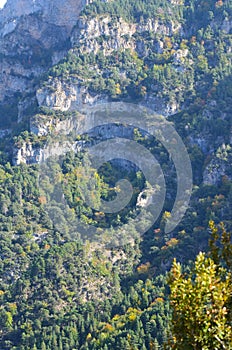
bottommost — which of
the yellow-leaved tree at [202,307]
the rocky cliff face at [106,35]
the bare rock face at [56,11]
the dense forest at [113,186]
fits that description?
the yellow-leaved tree at [202,307]

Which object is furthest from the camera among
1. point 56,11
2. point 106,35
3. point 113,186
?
point 56,11

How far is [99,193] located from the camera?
6994 cm

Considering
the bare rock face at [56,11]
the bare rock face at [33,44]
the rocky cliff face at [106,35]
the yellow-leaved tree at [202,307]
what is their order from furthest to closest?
the bare rock face at [56,11] < the bare rock face at [33,44] < the rocky cliff face at [106,35] < the yellow-leaved tree at [202,307]

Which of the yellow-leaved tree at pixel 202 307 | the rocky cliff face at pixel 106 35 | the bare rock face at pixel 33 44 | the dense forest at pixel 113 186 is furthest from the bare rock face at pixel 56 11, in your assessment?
the yellow-leaved tree at pixel 202 307

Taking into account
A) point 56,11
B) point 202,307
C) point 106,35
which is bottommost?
point 202,307

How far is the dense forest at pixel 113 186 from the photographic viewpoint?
53406 millimetres

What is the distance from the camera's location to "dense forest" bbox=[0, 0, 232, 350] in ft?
175

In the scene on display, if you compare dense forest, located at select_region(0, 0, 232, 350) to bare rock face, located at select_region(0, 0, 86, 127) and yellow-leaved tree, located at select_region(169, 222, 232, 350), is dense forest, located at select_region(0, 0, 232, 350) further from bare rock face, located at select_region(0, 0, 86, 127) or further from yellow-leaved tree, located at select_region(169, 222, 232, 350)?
yellow-leaved tree, located at select_region(169, 222, 232, 350)

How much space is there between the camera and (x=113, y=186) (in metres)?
71.9

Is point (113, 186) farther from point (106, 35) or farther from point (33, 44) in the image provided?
point (33, 44)

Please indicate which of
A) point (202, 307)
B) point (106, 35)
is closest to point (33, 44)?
point (106, 35)

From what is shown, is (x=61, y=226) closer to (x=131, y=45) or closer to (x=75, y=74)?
(x=75, y=74)

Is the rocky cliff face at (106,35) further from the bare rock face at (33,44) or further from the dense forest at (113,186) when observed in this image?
the bare rock face at (33,44)

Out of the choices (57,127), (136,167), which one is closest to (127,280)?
(136,167)
